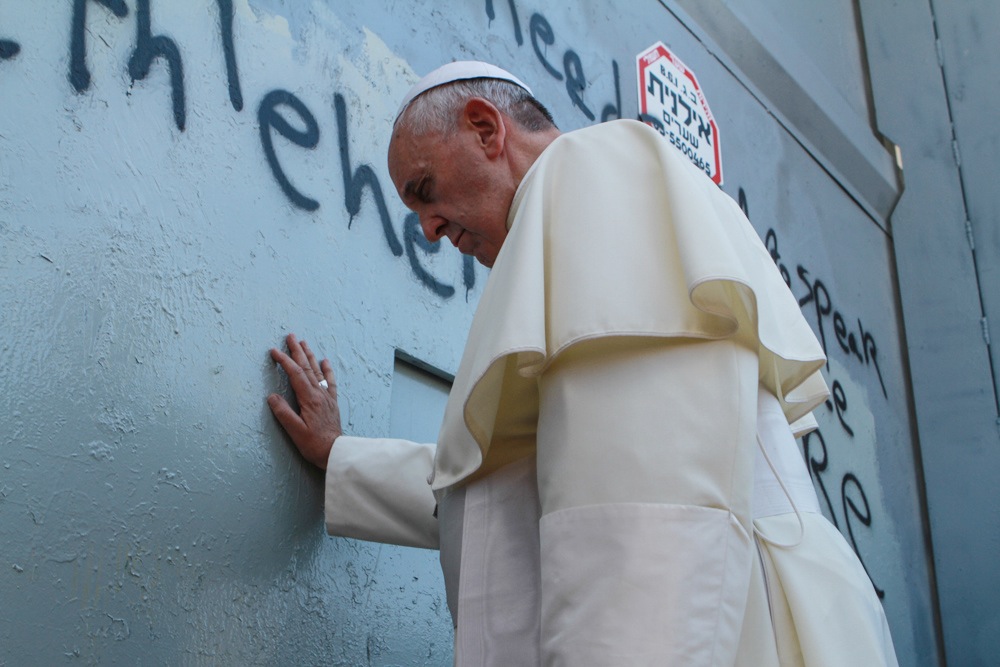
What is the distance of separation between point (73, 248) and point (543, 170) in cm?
73

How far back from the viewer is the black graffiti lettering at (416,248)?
2.27 meters

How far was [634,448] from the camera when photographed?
1.19m

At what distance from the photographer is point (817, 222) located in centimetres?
Result: 437

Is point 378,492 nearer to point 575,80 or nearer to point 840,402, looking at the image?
point 575,80

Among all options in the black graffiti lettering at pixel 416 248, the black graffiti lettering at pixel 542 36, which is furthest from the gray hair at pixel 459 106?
the black graffiti lettering at pixel 542 36

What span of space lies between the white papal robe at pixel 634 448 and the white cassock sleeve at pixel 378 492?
0.33 meters

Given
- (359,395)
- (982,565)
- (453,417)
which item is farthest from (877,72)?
(453,417)

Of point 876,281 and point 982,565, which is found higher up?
point 876,281

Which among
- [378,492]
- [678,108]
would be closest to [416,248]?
[378,492]

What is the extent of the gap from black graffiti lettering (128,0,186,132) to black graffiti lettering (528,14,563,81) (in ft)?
4.07

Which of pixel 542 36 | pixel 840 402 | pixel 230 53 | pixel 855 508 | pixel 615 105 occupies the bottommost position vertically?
pixel 855 508

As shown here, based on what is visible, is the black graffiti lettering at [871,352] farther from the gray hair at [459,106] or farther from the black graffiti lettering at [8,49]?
the black graffiti lettering at [8,49]

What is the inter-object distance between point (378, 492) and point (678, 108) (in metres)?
2.10

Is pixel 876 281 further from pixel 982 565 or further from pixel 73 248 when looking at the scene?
pixel 73 248
